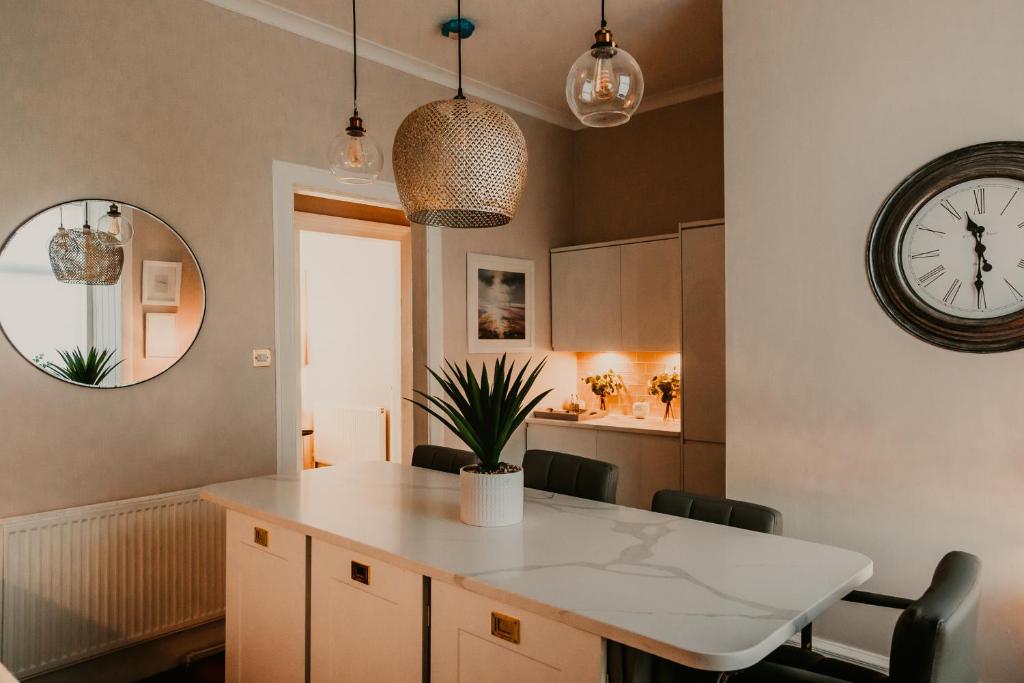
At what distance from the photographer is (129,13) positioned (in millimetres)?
2840

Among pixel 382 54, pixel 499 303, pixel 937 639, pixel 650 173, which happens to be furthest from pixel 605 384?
pixel 937 639

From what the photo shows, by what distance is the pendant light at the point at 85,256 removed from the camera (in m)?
2.65

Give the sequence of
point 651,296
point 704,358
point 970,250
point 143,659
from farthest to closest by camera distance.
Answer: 1. point 651,296
2. point 704,358
3. point 143,659
4. point 970,250

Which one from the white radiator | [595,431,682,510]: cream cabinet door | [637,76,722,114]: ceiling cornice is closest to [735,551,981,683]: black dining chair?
[595,431,682,510]: cream cabinet door

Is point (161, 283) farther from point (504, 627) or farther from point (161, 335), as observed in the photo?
point (504, 627)

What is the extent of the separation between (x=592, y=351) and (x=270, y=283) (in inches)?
87.7

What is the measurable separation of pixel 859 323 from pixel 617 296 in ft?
6.37

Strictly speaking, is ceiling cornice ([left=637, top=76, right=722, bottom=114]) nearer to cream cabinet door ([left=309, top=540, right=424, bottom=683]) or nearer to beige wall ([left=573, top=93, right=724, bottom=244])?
beige wall ([left=573, top=93, right=724, bottom=244])

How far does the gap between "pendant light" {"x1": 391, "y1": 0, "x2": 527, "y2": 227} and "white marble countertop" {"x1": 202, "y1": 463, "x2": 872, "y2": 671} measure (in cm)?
91

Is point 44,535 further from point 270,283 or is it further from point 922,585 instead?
point 922,585

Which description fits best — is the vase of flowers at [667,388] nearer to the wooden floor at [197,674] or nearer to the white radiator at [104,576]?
the white radiator at [104,576]

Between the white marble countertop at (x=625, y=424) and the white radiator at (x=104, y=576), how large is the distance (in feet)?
7.26

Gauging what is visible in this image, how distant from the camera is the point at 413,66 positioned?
12.9 ft

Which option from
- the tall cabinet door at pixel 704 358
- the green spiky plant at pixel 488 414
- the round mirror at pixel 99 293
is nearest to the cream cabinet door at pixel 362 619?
the green spiky plant at pixel 488 414
